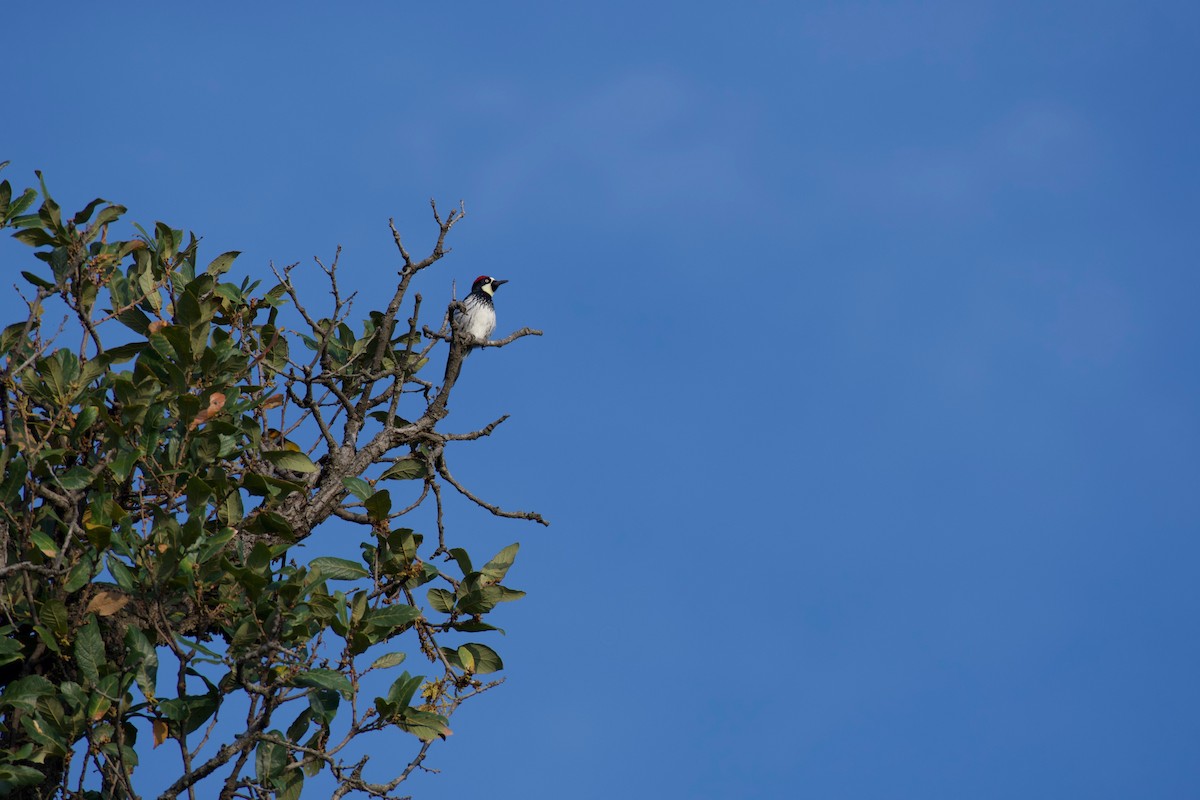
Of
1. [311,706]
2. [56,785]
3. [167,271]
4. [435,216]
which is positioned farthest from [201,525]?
[435,216]

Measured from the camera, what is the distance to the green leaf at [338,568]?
4.07 metres

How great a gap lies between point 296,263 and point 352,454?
964 mm

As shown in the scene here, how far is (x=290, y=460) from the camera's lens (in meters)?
4.57

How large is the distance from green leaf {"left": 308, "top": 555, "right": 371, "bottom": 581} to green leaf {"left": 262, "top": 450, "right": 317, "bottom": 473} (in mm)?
569

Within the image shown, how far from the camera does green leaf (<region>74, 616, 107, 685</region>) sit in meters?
3.82

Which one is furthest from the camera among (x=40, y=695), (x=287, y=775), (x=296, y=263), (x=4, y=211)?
(x=296, y=263)

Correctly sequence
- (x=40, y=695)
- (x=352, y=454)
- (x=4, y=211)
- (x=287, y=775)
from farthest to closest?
(x=352, y=454), (x=4, y=211), (x=287, y=775), (x=40, y=695)

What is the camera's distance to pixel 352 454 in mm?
4992

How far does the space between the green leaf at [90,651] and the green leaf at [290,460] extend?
0.90 metres

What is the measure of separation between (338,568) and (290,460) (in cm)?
62

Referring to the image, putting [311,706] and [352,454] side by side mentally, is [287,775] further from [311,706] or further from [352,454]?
[352,454]

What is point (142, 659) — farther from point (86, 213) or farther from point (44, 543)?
point (86, 213)

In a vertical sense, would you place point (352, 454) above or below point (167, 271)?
below

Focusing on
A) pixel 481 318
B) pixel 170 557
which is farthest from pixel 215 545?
pixel 481 318
